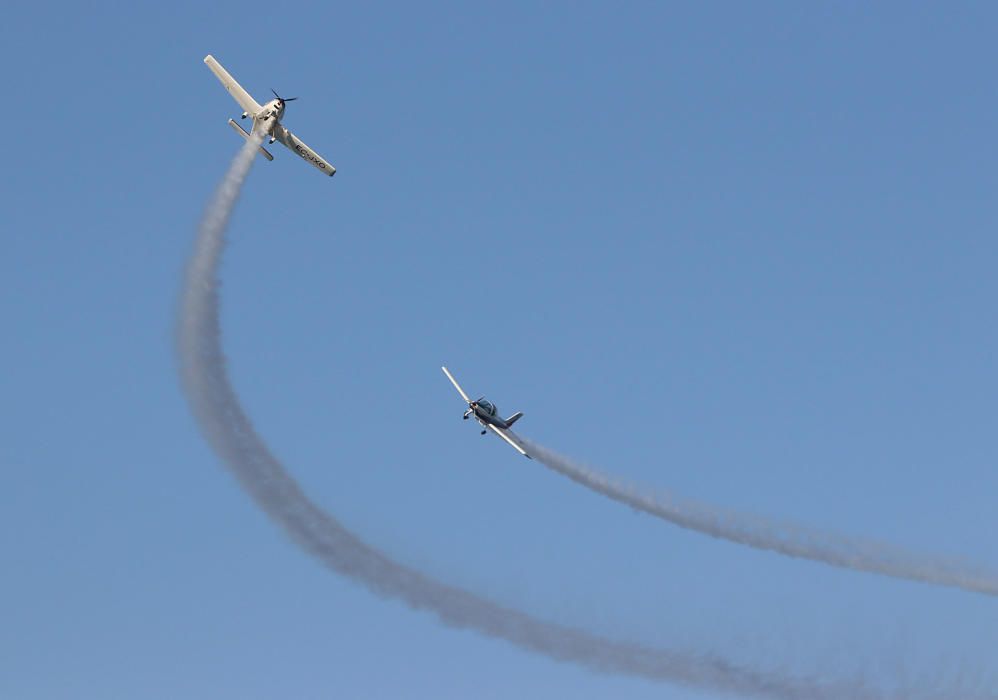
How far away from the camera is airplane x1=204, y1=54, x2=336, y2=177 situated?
69.6 m

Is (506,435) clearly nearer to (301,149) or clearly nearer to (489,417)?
(489,417)

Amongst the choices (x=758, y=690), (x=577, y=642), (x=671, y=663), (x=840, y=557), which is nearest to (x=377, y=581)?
(x=577, y=642)

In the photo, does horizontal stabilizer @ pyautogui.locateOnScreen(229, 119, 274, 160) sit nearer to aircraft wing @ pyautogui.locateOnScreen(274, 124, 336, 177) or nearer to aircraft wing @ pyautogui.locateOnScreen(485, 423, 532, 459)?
aircraft wing @ pyautogui.locateOnScreen(274, 124, 336, 177)

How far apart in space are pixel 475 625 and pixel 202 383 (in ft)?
57.3

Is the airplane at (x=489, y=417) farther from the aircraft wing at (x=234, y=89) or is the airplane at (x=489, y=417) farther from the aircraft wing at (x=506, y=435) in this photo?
the aircraft wing at (x=234, y=89)

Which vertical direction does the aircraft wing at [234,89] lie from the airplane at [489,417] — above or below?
above

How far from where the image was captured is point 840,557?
66.6 m

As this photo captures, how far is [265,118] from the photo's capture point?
69.8 meters

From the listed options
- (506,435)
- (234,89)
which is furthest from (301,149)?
(506,435)

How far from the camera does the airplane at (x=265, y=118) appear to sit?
69.6 m

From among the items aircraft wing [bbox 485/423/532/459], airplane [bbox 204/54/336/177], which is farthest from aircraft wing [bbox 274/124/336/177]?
aircraft wing [bbox 485/423/532/459]

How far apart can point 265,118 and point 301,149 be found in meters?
5.10

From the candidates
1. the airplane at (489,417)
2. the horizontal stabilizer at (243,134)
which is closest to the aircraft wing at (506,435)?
the airplane at (489,417)

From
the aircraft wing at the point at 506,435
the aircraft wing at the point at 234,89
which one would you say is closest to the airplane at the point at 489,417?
the aircraft wing at the point at 506,435
